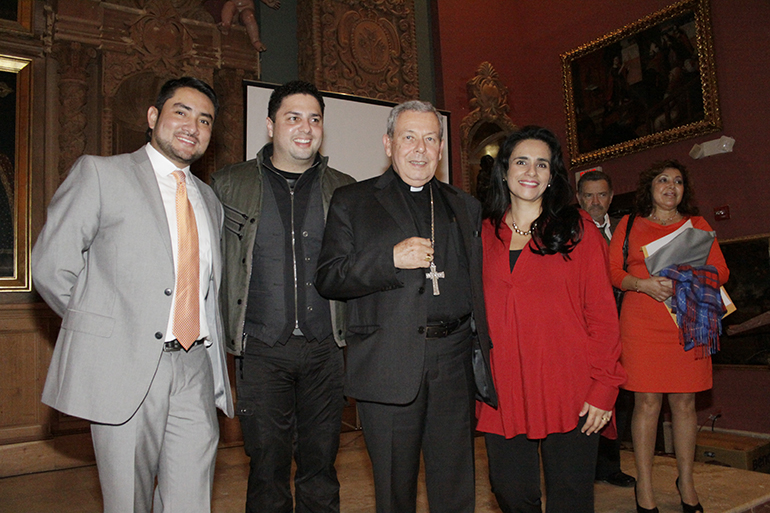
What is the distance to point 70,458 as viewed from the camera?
4.47m

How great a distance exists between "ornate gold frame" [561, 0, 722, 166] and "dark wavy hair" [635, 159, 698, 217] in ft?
8.55

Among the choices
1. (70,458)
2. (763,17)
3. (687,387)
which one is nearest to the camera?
(687,387)

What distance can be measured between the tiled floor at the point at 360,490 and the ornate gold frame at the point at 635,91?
3125 mm

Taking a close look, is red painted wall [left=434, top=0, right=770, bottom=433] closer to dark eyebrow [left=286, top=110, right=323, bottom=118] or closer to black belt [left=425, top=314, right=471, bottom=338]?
dark eyebrow [left=286, top=110, right=323, bottom=118]

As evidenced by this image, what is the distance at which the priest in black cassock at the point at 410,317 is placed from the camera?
1.83 m

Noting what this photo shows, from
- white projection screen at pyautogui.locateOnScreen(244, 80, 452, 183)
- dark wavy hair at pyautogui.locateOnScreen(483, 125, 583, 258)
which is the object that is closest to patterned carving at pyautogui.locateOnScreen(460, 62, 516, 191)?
white projection screen at pyautogui.locateOnScreen(244, 80, 452, 183)

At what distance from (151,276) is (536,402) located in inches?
52.9

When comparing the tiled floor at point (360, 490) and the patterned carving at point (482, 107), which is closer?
the tiled floor at point (360, 490)

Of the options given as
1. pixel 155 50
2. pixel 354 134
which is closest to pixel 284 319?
pixel 354 134

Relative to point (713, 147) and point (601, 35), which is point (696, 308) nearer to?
point (713, 147)

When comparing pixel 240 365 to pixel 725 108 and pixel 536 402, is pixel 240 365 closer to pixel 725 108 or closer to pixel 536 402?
pixel 536 402

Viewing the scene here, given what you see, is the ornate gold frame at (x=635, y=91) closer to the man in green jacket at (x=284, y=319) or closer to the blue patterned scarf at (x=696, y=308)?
the blue patterned scarf at (x=696, y=308)

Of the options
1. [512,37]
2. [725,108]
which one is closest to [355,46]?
[512,37]

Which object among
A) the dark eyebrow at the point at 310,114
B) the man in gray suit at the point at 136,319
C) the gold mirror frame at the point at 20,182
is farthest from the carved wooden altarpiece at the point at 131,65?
the man in gray suit at the point at 136,319
